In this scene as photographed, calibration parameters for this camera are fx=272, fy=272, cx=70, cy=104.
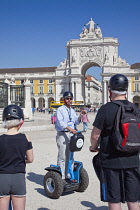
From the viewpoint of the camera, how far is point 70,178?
15.2 feet

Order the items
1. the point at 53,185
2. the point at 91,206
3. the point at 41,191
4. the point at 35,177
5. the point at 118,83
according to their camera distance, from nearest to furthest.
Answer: the point at 118,83, the point at 91,206, the point at 53,185, the point at 41,191, the point at 35,177

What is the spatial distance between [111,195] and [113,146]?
49 cm

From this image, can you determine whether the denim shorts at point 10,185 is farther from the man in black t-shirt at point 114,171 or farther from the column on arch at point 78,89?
the column on arch at point 78,89

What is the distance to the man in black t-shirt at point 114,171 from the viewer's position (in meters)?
2.74

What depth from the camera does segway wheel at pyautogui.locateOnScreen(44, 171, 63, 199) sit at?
4359 mm

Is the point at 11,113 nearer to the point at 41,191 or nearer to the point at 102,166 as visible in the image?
the point at 102,166

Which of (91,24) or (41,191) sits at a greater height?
(91,24)

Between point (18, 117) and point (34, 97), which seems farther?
point (34, 97)

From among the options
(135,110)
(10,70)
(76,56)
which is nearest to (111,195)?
(135,110)

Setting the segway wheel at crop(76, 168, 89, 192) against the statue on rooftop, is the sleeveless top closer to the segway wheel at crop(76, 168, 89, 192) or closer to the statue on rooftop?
the segway wheel at crop(76, 168, 89, 192)

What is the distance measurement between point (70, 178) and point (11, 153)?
6.99 ft

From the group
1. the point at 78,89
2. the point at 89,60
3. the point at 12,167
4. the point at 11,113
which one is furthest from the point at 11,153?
the point at 89,60

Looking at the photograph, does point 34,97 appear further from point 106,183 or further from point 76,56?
point 106,183

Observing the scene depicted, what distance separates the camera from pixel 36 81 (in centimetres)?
7394
